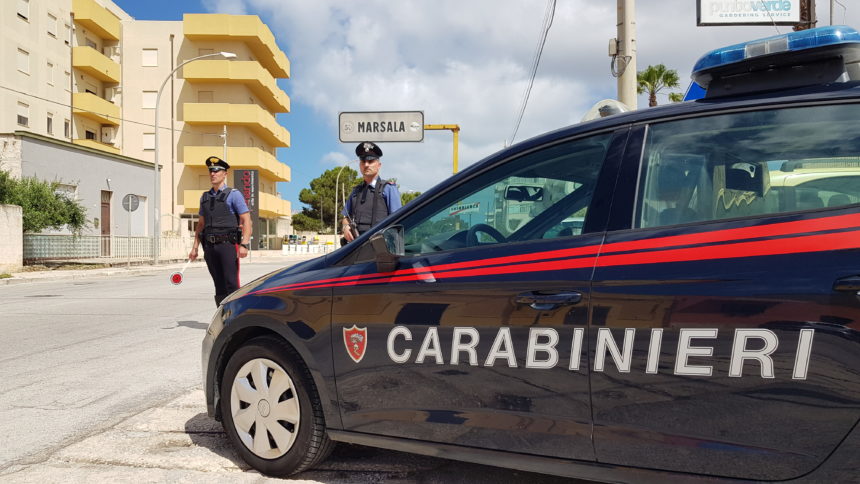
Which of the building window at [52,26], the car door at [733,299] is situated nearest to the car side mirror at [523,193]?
the car door at [733,299]

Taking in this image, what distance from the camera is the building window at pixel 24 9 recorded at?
111 ft

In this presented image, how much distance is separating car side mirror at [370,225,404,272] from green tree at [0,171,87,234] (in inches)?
848

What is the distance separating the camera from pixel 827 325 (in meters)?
1.97

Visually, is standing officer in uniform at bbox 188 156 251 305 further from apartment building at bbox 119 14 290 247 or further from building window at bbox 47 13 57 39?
apartment building at bbox 119 14 290 247

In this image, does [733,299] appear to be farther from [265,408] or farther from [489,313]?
[265,408]

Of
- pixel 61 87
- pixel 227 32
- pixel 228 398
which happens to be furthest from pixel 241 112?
pixel 228 398

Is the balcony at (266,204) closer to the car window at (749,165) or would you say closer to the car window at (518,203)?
the car window at (518,203)

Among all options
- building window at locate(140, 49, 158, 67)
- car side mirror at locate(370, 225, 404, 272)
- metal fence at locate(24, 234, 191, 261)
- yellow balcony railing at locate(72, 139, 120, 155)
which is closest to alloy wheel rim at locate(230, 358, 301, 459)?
car side mirror at locate(370, 225, 404, 272)

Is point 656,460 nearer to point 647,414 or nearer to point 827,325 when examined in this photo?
point 647,414

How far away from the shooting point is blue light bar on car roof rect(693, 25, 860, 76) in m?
2.27

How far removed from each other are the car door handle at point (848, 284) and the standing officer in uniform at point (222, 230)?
229 inches

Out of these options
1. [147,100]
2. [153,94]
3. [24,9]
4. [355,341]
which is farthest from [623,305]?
[153,94]

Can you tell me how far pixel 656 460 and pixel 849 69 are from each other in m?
1.48

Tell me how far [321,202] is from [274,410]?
7314 cm
